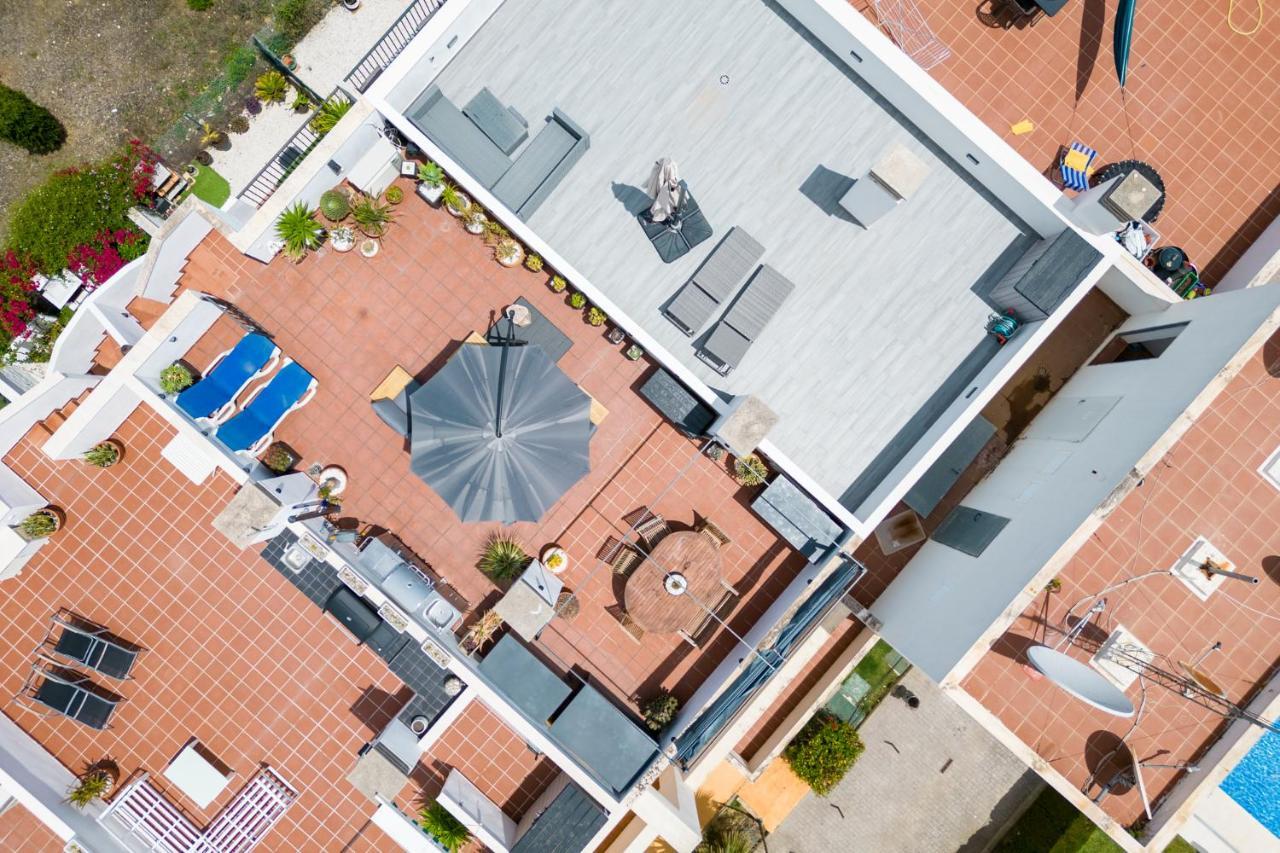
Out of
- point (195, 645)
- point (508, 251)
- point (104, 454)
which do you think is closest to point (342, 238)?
point (508, 251)

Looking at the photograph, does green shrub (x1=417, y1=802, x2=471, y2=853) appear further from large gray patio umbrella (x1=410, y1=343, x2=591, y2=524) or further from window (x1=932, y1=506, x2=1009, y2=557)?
window (x1=932, y1=506, x2=1009, y2=557)

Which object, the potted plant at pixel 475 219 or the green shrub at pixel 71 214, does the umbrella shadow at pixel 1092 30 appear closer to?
the potted plant at pixel 475 219

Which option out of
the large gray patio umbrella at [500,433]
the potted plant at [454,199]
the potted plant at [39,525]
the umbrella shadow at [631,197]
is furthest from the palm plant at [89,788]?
the umbrella shadow at [631,197]

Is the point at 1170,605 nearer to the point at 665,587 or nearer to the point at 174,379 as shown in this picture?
the point at 665,587

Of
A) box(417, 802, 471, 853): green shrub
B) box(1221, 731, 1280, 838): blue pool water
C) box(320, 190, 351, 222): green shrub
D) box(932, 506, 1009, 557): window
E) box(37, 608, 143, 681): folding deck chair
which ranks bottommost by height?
box(37, 608, 143, 681): folding deck chair

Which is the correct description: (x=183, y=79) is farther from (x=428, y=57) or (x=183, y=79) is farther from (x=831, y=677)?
(x=831, y=677)

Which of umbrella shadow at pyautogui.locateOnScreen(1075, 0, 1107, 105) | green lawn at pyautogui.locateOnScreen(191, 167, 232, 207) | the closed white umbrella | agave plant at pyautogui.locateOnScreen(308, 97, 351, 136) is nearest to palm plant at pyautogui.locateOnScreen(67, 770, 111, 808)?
agave plant at pyautogui.locateOnScreen(308, 97, 351, 136)

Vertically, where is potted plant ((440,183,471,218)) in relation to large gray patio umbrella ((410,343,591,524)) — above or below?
above
